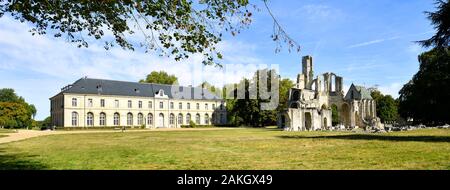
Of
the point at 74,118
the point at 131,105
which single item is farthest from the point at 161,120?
the point at 74,118

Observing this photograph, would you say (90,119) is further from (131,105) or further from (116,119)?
(131,105)

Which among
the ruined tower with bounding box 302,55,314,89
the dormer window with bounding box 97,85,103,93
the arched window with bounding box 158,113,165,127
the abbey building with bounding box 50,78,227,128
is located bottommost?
the arched window with bounding box 158,113,165,127

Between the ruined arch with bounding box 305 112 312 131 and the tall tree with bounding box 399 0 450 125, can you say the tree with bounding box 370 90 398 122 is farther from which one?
the ruined arch with bounding box 305 112 312 131

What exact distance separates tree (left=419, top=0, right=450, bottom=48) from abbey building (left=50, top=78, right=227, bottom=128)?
49.2 metres

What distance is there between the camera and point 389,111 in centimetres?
7344

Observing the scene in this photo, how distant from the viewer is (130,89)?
6581 cm

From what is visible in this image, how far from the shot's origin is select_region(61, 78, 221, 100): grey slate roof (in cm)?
5975

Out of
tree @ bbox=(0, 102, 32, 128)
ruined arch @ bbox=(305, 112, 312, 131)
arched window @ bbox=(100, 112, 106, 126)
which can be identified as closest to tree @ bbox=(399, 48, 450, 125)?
ruined arch @ bbox=(305, 112, 312, 131)

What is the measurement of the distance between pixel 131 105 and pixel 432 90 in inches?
1951

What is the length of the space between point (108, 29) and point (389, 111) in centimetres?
7388
